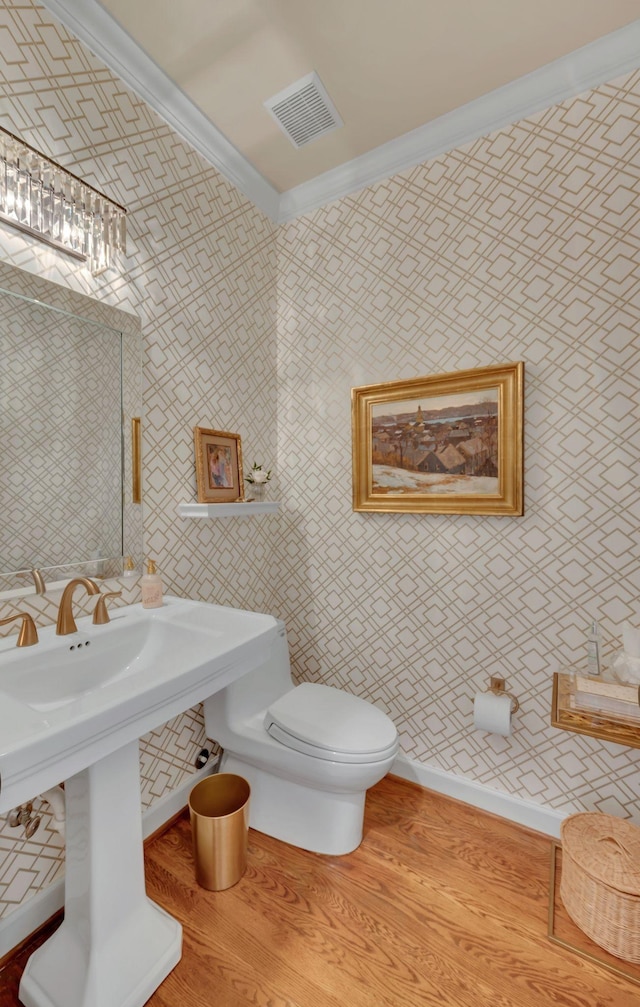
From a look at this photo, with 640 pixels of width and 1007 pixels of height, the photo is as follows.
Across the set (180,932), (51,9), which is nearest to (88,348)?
(51,9)

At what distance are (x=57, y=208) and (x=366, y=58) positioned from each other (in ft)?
3.92

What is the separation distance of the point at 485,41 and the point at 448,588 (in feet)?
6.42

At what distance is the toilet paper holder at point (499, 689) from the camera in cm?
168

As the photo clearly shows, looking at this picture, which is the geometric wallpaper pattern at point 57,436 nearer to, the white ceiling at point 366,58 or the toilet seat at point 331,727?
the toilet seat at point 331,727

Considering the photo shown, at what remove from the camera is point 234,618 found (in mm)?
1389

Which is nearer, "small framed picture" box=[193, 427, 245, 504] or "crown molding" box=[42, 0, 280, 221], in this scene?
"crown molding" box=[42, 0, 280, 221]

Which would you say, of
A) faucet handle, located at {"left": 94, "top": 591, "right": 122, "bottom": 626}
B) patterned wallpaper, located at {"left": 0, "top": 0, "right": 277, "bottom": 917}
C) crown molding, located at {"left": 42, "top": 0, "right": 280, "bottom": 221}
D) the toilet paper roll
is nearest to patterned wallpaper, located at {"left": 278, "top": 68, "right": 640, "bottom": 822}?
the toilet paper roll

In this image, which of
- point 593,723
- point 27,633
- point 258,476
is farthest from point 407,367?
point 27,633

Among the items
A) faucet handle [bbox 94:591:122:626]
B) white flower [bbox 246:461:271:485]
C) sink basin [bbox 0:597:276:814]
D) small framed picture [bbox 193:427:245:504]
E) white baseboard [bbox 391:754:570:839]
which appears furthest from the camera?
white flower [bbox 246:461:271:485]

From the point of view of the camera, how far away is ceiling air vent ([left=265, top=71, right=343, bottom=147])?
1.62 metres

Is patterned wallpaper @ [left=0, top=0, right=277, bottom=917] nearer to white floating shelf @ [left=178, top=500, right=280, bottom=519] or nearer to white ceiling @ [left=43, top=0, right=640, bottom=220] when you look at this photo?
white floating shelf @ [left=178, top=500, right=280, bottom=519]

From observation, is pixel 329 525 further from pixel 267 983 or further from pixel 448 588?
pixel 267 983

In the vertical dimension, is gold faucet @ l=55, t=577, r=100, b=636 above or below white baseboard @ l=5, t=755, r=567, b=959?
above

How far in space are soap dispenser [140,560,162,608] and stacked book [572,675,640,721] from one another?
138cm
